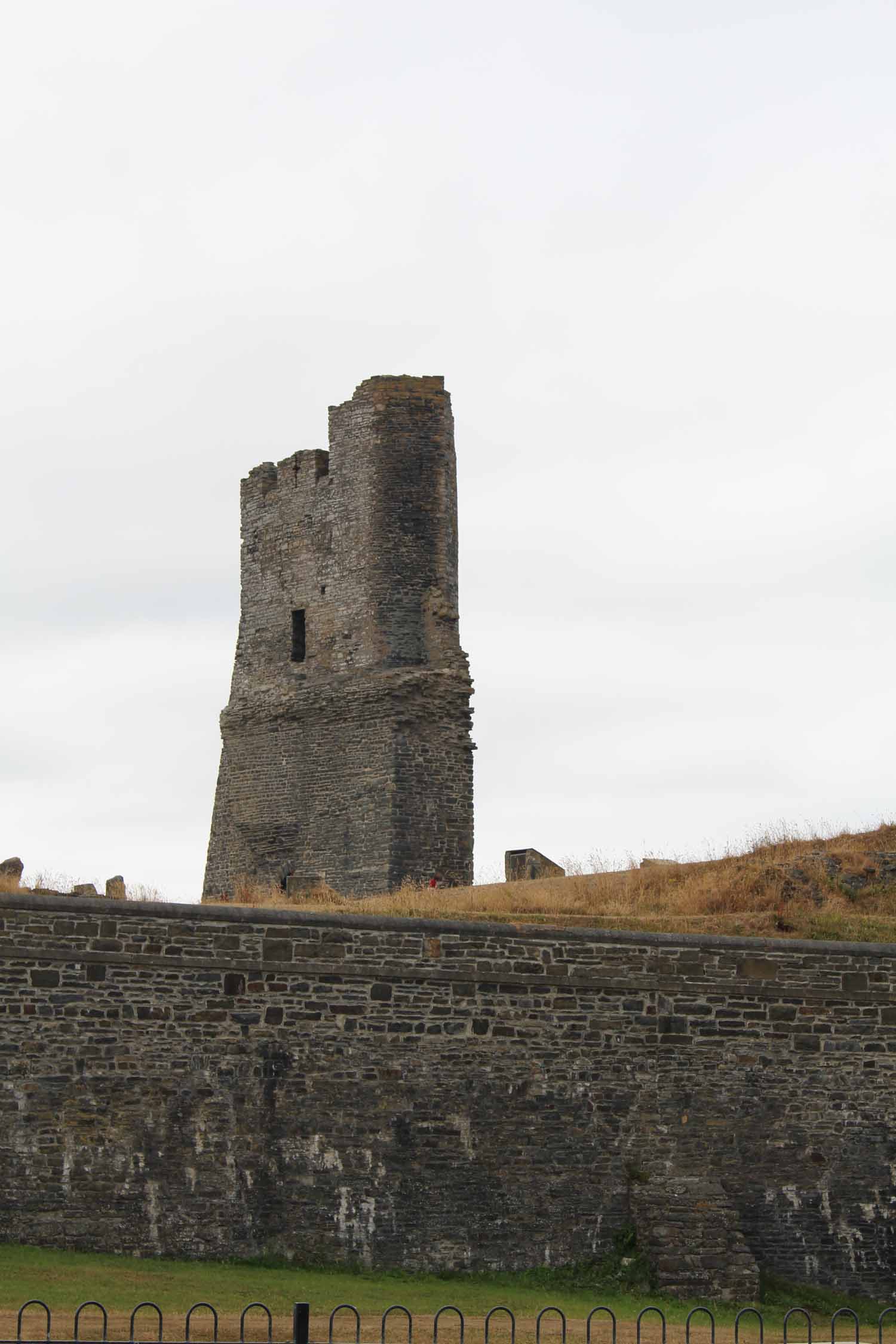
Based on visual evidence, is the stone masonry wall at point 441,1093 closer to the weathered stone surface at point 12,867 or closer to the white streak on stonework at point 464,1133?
the white streak on stonework at point 464,1133

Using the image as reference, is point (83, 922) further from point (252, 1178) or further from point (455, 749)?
point (455, 749)

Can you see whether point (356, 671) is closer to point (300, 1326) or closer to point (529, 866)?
point (529, 866)

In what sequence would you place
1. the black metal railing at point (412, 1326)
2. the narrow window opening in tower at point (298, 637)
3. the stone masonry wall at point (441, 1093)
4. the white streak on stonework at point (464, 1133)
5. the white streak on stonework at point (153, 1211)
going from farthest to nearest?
1. the narrow window opening in tower at point (298, 637)
2. the white streak on stonework at point (464, 1133)
3. the stone masonry wall at point (441, 1093)
4. the white streak on stonework at point (153, 1211)
5. the black metal railing at point (412, 1326)

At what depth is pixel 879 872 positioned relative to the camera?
957 inches

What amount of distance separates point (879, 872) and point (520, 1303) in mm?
8326

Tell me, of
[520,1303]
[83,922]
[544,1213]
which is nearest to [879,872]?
[544,1213]

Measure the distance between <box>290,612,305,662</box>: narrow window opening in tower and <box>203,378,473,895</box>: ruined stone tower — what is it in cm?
3

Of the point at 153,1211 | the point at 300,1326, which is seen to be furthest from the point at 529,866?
the point at 300,1326

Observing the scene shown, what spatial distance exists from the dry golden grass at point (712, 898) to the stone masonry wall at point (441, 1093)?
35.1 inches

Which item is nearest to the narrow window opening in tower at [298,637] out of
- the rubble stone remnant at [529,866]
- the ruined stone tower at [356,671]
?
the ruined stone tower at [356,671]

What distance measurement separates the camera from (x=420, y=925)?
20234 mm

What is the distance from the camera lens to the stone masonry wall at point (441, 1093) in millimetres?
18953

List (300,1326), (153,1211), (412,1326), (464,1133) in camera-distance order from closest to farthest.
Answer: (300,1326) < (412,1326) < (153,1211) < (464,1133)

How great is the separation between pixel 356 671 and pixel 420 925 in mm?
12741
